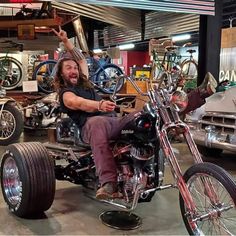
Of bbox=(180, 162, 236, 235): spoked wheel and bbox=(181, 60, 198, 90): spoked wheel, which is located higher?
bbox=(181, 60, 198, 90): spoked wheel

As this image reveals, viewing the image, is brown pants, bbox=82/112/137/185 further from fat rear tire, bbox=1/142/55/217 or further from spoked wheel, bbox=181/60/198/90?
spoked wheel, bbox=181/60/198/90

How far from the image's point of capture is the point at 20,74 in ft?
32.7

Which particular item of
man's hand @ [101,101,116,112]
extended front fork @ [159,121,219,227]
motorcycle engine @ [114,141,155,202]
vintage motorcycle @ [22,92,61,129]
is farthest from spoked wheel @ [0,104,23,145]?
extended front fork @ [159,121,219,227]

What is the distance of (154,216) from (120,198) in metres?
0.55

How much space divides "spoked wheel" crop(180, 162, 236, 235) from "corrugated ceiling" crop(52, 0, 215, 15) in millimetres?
3429

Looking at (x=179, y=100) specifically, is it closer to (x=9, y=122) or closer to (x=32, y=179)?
(x=32, y=179)

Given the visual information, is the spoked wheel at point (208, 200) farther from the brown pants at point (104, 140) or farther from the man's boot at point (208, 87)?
the man's boot at point (208, 87)

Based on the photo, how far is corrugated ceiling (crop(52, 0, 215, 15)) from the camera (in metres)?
5.57

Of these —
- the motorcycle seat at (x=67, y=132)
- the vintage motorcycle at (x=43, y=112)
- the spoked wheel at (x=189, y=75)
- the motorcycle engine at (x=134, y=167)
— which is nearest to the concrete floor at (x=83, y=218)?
the motorcycle engine at (x=134, y=167)

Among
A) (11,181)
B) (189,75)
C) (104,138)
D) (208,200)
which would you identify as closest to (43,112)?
(189,75)

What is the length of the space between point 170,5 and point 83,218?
12.9 feet

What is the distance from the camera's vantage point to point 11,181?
11.6 feet

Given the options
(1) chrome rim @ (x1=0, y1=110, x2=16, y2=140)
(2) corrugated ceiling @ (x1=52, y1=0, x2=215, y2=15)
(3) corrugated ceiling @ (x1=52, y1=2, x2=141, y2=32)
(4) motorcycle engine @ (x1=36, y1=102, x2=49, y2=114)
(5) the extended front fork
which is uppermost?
(3) corrugated ceiling @ (x1=52, y1=2, x2=141, y2=32)

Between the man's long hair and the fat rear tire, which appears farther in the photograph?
the man's long hair
